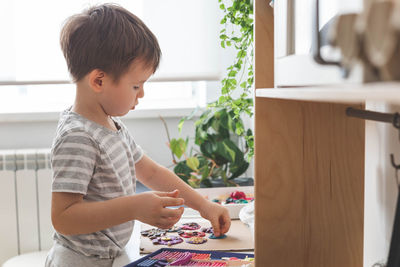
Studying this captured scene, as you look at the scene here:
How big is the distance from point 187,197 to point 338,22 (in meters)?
0.98

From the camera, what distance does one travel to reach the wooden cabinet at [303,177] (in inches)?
38.6

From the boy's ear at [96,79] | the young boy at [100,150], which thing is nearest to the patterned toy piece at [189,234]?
the young boy at [100,150]

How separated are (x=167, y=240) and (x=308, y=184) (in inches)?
15.8

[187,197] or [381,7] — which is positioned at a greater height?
[381,7]

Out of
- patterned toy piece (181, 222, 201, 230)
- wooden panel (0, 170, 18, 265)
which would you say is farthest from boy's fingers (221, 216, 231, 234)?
wooden panel (0, 170, 18, 265)

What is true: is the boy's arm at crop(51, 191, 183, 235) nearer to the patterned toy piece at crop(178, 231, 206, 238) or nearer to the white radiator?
the patterned toy piece at crop(178, 231, 206, 238)

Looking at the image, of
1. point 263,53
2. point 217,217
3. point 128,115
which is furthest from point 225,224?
point 128,115

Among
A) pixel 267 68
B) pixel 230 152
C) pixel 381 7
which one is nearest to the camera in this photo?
pixel 381 7

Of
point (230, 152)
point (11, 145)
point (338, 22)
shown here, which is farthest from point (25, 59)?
point (338, 22)

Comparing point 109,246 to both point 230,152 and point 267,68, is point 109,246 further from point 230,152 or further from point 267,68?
point 230,152

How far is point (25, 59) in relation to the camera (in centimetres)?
213

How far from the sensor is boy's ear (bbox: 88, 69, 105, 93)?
112 centimetres

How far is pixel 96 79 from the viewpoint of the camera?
112cm

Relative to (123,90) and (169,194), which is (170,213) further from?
(123,90)
